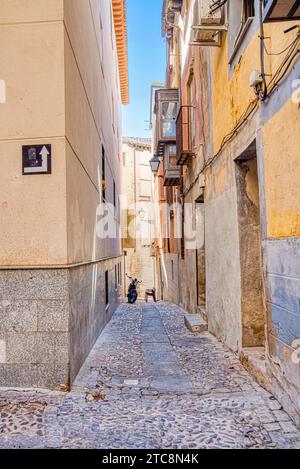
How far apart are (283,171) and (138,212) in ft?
90.4

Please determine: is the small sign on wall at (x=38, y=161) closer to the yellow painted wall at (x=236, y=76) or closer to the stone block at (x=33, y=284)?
the stone block at (x=33, y=284)

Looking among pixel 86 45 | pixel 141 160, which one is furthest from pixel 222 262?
pixel 141 160

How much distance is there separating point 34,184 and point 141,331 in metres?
4.64

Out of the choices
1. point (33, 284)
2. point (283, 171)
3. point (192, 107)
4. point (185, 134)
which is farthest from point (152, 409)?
point (192, 107)

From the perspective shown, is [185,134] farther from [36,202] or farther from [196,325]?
[36,202]

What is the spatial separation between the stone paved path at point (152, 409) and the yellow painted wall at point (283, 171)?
162 centimetres

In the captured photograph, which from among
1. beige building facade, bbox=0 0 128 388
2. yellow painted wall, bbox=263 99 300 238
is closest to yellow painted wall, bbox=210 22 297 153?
yellow painted wall, bbox=263 99 300 238

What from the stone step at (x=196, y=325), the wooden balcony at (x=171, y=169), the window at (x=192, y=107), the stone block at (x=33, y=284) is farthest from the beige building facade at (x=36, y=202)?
the wooden balcony at (x=171, y=169)

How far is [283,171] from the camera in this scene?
360 centimetres

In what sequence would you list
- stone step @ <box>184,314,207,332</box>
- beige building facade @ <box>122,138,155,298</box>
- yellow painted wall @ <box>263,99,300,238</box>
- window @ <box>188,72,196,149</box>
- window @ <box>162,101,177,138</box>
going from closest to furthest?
1. yellow painted wall @ <box>263,99,300,238</box>
2. stone step @ <box>184,314,207,332</box>
3. window @ <box>188,72,196,149</box>
4. window @ <box>162,101,177,138</box>
5. beige building facade @ <box>122,138,155,298</box>

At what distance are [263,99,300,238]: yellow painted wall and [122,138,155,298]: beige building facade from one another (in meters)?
24.8

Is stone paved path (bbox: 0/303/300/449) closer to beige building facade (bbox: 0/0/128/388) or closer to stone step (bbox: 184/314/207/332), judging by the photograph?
beige building facade (bbox: 0/0/128/388)

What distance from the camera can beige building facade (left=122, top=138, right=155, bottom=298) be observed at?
29781 millimetres

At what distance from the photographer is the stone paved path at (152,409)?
3.04m
